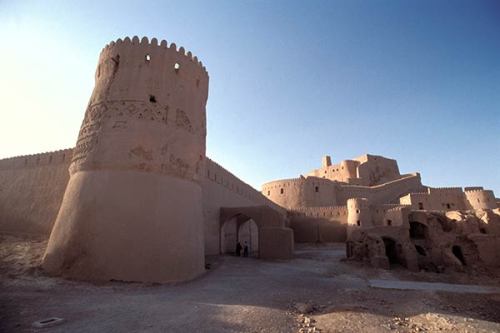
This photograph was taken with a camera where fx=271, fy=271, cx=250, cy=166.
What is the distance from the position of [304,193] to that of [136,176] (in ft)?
91.9

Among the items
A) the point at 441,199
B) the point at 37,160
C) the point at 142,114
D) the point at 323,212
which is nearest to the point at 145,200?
the point at 142,114

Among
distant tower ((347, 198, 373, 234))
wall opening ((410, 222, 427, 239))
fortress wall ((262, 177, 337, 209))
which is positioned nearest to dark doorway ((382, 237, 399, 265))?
wall opening ((410, 222, 427, 239))

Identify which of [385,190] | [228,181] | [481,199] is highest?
[385,190]

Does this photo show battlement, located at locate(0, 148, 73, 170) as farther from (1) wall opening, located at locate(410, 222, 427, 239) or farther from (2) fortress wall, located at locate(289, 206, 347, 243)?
(2) fortress wall, located at locate(289, 206, 347, 243)

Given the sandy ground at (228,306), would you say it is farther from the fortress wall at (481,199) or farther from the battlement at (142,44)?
the fortress wall at (481,199)

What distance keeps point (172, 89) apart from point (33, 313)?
6.99 metres

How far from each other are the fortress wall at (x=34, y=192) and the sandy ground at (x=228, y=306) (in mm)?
3331

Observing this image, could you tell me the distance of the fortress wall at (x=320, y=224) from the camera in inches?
1074

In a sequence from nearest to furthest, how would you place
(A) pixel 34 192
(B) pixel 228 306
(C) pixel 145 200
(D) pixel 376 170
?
(B) pixel 228 306
(C) pixel 145 200
(A) pixel 34 192
(D) pixel 376 170

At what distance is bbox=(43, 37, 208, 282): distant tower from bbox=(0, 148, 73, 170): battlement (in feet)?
15.0

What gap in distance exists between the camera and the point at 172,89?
9.19 metres

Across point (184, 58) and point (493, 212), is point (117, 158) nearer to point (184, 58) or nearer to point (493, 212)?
point (184, 58)

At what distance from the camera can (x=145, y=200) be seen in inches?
305

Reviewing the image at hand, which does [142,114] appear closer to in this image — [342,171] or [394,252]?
[394,252]
